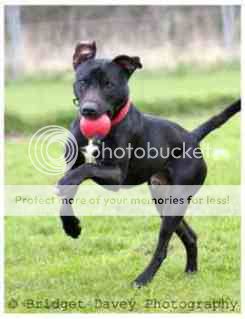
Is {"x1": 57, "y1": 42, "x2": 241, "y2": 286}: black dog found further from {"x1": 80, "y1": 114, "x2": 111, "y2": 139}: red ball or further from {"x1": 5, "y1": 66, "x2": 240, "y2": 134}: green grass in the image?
{"x1": 5, "y1": 66, "x2": 240, "y2": 134}: green grass

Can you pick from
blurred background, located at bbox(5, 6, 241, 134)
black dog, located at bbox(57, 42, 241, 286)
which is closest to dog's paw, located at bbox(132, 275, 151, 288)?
black dog, located at bbox(57, 42, 241, 286)

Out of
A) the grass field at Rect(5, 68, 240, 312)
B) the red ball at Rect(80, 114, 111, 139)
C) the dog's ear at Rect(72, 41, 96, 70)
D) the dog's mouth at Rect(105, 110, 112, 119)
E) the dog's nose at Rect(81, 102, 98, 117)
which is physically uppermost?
the dog's ear at Rect(72, 41, 96, 70)

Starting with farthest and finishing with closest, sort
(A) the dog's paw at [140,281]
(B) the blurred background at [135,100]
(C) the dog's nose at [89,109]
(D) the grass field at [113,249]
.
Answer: (B) the blurred background at [135,100] < (A) the dog's paw at [140,281] < (D) the grass field at [113,249] < (C) the dog's nose at [89,109]

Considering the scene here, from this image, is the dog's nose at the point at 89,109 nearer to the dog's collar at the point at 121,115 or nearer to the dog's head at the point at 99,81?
the dog's head at the point at 99,81

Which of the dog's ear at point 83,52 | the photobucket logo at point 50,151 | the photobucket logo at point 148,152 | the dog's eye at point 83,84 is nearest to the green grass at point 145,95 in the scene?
the photobucket logo at point 50,151

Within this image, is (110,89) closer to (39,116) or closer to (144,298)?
(144,298)

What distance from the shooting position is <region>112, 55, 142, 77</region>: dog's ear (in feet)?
15.5

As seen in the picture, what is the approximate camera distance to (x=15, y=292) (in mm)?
5102

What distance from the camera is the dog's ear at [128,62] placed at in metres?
4.73

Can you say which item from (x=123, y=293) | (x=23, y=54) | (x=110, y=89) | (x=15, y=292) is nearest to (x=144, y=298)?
(x=123, y=293)

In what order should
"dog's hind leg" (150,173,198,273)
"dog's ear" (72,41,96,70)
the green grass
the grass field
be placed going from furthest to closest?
the green grass → "dog's hind leg" (150,173,198,273) → the grass field → "dog's ear" (72,41,96,70)

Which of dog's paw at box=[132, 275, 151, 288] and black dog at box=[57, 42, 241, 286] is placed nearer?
black dog at box=[57, 42, 241, 286]

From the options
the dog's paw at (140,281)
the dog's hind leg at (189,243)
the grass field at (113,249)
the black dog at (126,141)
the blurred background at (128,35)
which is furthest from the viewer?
the blurred background at (128,35)

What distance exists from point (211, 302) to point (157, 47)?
8.57ft
